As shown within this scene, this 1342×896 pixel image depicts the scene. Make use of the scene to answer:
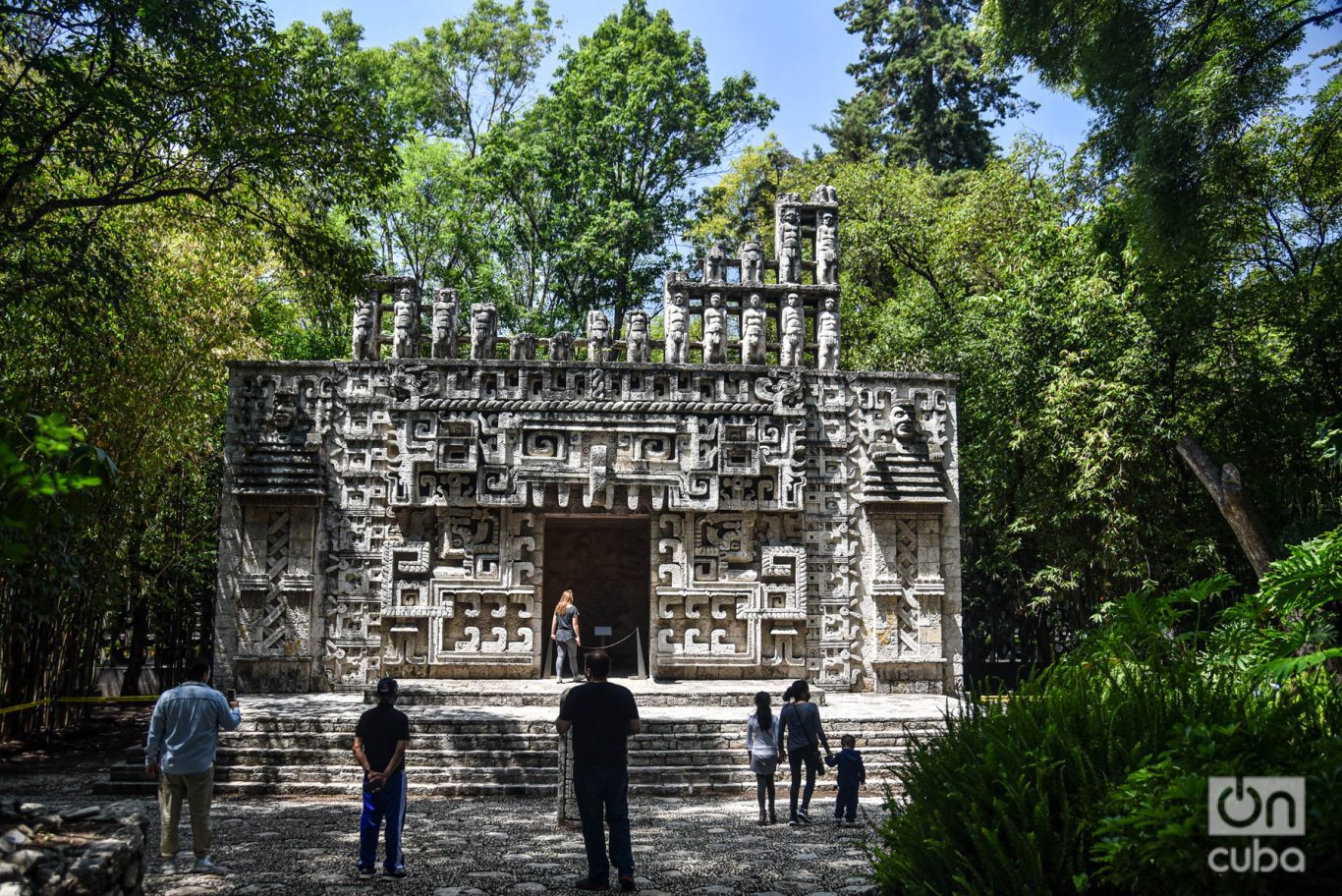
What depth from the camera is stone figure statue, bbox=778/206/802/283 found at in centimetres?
1563

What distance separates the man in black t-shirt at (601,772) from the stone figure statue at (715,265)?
977cm

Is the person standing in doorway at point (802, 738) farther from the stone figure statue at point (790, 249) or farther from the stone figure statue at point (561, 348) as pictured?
the stone figure statue at point (790, 249)

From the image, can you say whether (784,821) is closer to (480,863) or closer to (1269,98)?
(480,863)

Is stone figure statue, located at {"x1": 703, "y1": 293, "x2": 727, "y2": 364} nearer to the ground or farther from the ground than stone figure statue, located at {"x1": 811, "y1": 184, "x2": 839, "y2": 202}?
nearer to the ground

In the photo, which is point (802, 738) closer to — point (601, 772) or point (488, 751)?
point (601, 772)

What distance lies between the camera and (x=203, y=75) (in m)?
10.9

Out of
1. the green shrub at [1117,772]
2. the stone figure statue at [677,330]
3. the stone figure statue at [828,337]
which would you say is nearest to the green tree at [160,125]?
the stone figure statue at [677,330]

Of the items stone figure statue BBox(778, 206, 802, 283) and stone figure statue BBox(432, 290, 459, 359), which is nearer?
stone figure statue BBox(432, 290, 459, 359)

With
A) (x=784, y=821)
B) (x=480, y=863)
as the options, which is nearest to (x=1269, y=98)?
(x=784, y=821)

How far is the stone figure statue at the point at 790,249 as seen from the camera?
15633 millimetres

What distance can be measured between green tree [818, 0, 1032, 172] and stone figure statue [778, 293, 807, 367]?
13494mm

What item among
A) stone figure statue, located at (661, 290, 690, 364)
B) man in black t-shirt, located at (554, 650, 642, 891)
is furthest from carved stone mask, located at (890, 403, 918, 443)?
man in black t-shirt, located at (554, 650, 642, 891)

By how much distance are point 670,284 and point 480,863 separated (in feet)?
31.5

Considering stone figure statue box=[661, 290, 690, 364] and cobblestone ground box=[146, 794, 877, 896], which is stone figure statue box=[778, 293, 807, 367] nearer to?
stone figure statue box=[661, 290, 690, 364]
